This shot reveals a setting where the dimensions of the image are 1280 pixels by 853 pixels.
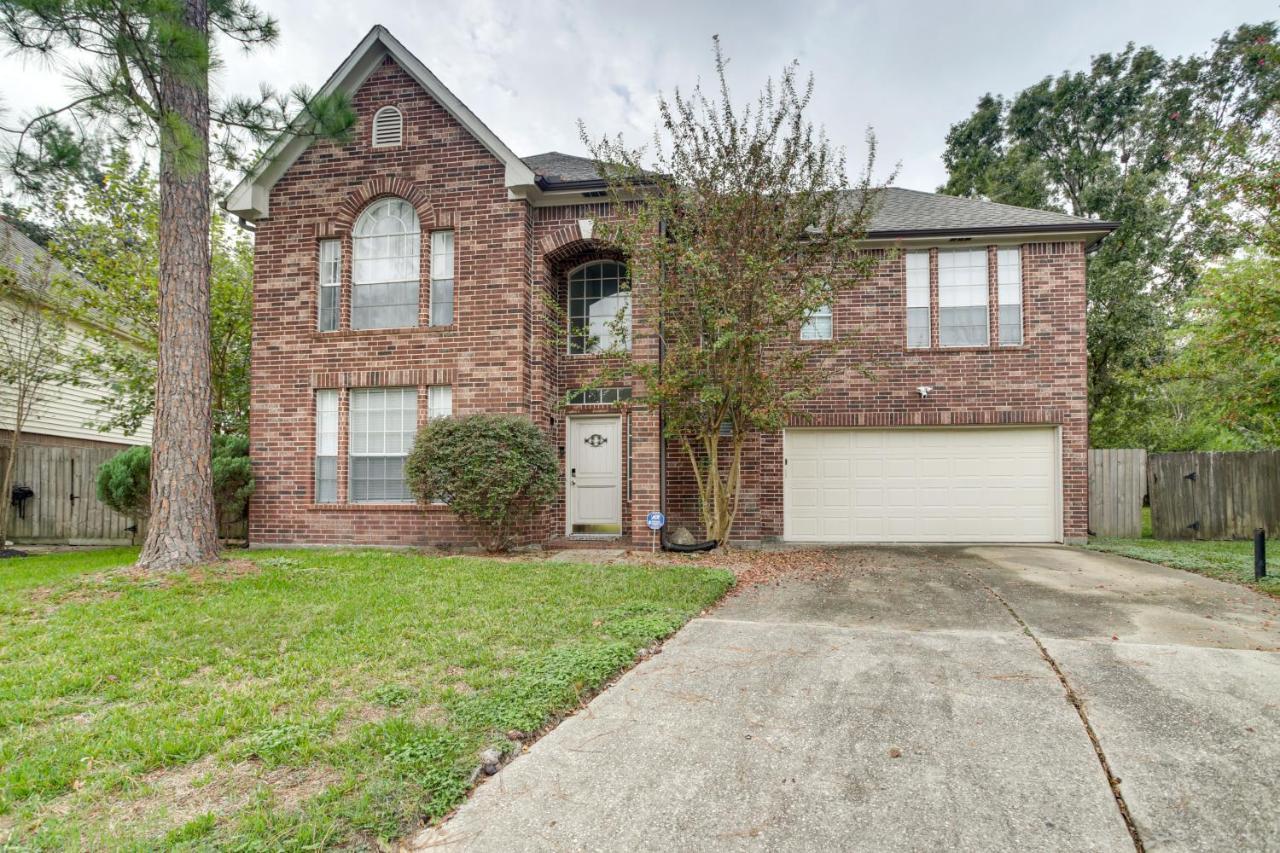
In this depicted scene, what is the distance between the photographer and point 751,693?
11.2 feet

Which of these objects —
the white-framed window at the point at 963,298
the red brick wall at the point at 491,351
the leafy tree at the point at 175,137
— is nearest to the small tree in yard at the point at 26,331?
the red brick wall at the point at 491,351

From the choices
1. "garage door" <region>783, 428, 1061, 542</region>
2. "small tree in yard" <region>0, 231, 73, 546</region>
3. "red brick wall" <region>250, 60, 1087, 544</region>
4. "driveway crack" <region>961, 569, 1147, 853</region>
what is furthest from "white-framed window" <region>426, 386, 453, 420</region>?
"driveway crack" <region>961, 569, 1147, 853</region>

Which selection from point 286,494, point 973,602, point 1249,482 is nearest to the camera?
point 973,602

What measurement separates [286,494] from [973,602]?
30.1 ft

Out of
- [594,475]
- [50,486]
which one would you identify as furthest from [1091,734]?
[50,486]

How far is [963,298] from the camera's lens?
1038cm

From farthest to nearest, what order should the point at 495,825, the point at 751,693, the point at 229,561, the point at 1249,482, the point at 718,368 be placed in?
the point at 1249,482 < the point at 718,368 < the point at 229,561 < the point at 751,693 < the point at 495,825

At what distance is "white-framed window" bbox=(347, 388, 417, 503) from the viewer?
9711mm

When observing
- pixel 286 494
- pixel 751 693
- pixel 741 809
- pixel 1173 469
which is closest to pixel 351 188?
pixel 286 494

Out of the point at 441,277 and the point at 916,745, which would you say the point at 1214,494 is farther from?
the point at 441,277

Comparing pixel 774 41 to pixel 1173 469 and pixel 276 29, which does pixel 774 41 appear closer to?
pixel 276 29

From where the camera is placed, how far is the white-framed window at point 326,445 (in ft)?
32.3

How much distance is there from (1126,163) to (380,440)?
67.8ft

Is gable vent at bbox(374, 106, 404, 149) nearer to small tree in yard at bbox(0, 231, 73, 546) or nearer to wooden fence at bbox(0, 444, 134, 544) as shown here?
small tree in yard at bbox(0, 231, 73, 546)
